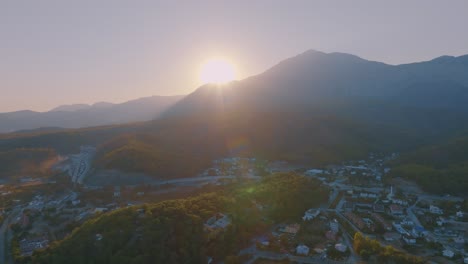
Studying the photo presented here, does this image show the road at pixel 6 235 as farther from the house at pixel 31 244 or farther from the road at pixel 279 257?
the road at pixel 279 257

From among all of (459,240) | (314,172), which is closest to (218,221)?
(459,240)

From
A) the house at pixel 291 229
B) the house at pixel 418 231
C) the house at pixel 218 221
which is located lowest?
the house at pixel 418 231

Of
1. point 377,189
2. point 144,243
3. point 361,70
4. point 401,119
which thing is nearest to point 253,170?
point 377,189

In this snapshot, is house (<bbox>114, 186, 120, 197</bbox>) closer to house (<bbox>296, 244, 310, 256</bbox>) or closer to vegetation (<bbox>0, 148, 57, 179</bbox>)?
vegetation (<bbox>0, 148, 57, 179</bbox>)

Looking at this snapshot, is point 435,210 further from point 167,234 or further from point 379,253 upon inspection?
point 167,234

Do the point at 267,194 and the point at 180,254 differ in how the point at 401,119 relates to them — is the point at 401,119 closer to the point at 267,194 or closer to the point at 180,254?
the point at 267,194

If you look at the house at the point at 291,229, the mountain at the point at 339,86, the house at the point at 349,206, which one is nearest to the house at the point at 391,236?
the house at the point at 349,206
